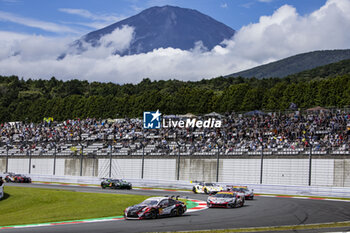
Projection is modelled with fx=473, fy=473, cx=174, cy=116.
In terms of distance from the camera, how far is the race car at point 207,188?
128ft

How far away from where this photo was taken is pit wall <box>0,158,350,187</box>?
41219 mm

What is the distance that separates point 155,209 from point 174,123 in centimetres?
4044

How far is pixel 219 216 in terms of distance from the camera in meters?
22.9

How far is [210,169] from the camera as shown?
49.6 m

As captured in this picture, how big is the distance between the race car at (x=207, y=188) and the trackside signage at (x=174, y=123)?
1833cm

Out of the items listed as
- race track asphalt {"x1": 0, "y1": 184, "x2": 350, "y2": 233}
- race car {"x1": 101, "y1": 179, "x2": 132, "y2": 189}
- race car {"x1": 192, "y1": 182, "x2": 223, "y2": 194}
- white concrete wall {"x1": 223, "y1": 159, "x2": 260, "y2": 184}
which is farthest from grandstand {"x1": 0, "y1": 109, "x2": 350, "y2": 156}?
race track asphalt {"x1": 0, "y1": 184, "x2": 350, "y2": 233}

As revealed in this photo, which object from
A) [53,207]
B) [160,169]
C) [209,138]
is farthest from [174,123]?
[53,207]

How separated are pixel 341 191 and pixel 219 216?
17.5 metres

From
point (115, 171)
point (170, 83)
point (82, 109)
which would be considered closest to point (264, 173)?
point (115, 171)

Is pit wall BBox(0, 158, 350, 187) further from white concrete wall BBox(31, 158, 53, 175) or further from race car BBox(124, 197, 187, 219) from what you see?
race car BBox(124, 197, 187, 219)

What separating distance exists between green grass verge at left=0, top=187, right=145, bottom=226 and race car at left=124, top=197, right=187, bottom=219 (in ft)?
8.67

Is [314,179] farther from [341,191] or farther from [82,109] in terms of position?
[82,109]

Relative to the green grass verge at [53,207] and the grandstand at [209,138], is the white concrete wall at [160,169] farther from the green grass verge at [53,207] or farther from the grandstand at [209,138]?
the green grass verge at [53,207]

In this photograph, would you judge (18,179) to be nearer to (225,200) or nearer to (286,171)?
(286,171)
